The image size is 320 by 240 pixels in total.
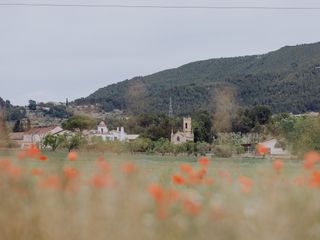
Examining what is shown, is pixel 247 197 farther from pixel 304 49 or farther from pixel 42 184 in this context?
pixel 304 49

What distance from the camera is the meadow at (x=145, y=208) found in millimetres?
3381

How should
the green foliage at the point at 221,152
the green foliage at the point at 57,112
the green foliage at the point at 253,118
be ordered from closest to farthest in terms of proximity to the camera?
the green foliage at the point at 221,152, the green foliage at the point at 57,112, the green foliage at the point at 253,118

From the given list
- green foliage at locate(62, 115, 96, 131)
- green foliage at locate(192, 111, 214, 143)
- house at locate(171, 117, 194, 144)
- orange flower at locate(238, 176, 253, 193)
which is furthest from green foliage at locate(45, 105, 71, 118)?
orange flower at locate(238, 176, 253, 193)

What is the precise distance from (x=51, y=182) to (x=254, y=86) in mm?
89560

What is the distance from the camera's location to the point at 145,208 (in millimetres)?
3695

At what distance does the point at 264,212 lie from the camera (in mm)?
3434

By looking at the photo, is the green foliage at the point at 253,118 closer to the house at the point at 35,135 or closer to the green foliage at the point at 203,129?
the green foliage at the point at 203,129

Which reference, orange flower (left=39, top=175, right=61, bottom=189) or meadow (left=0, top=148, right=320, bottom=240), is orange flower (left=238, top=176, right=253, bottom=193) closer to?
meadow (left=0, top=148, right=320, bottom=240)

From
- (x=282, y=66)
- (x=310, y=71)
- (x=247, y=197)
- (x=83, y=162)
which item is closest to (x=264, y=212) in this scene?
(x=247, y=197)

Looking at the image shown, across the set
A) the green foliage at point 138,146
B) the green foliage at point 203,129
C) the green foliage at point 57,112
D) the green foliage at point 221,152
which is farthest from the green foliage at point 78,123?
the green foliage at point 57,112

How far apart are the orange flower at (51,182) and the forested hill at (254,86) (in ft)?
255

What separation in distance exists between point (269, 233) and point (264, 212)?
0.25 metres

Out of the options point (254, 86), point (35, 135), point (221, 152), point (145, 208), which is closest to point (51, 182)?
point (145, 208)

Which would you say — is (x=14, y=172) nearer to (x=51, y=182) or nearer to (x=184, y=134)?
(x=51, y=182)
